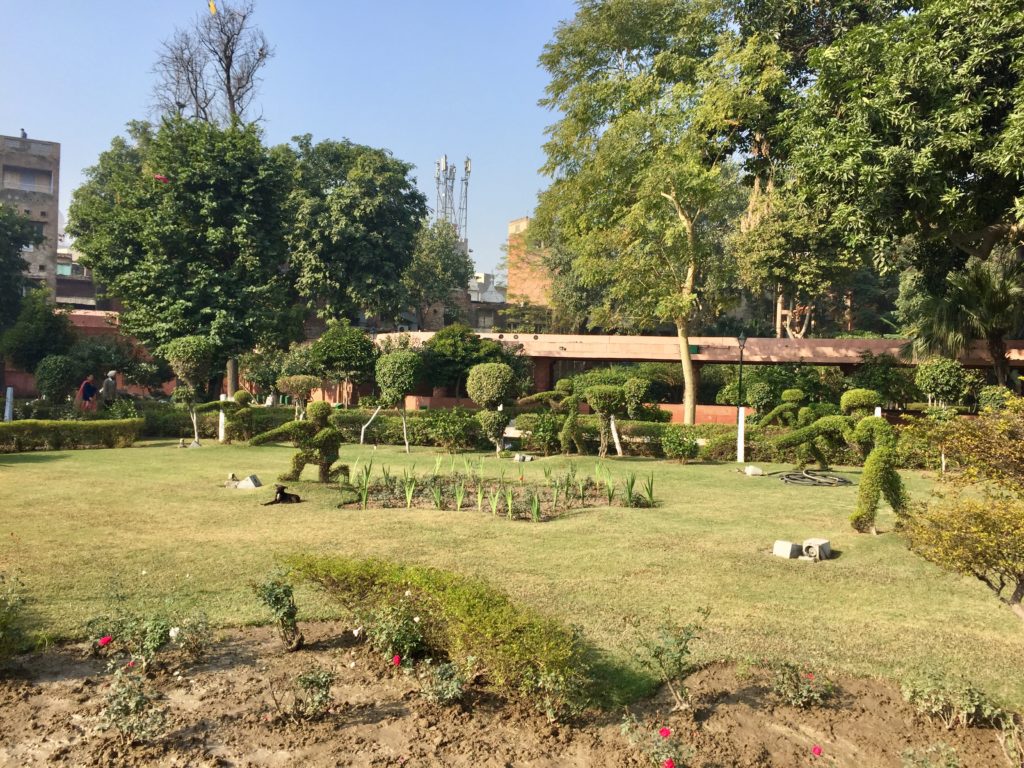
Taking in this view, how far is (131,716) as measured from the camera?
350 cm

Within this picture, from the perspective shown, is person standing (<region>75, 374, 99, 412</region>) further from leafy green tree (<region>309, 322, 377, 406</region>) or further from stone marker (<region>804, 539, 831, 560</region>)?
stone marker (<region>804, 539, 831, 560</region>)

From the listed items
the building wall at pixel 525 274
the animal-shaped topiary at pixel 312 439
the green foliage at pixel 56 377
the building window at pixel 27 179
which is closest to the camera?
the animal-shaped topiary at pixel 312 439

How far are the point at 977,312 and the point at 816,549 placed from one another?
17428 millimetres

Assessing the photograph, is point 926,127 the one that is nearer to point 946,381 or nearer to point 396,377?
point 946,381

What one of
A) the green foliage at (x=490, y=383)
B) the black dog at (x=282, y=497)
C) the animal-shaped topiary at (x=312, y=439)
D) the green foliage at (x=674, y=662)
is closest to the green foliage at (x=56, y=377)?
the green foliage at (x=490, y=383)

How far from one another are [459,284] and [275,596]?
4295 cm

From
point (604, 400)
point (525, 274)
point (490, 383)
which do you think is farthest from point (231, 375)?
point (525, 274)

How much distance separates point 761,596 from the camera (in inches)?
236

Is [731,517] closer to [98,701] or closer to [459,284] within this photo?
[98,701]

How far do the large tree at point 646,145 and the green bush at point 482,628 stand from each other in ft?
53.9

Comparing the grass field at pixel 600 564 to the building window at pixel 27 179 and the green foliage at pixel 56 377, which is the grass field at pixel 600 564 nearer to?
the green foliage at pixel 56 377

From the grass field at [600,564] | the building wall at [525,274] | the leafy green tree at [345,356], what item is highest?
the building wall at [525,274]

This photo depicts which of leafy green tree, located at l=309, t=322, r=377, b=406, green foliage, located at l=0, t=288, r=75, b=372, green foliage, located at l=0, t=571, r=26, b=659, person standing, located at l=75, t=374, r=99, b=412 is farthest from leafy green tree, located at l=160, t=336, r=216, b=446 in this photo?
green foliage, located at l=0, t=571, r=26, b=659

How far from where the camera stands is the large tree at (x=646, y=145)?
19969 millimetres
